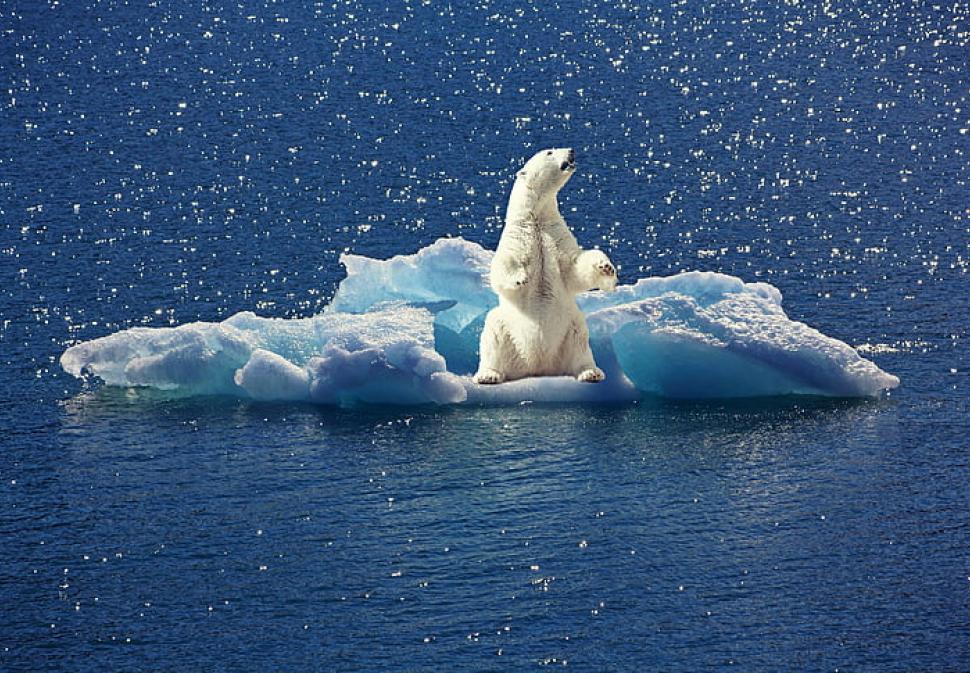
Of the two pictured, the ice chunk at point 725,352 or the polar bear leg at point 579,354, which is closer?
the ice chunk at point 725,352

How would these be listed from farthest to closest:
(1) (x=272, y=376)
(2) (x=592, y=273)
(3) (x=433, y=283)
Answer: (3) (x=433, y=283) < (1) (x=272, y=376) < (2) (x=592, y=273)

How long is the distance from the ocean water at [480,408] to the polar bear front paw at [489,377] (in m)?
0.41

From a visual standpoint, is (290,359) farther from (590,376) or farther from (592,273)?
(592,273)

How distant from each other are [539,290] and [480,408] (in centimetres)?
173

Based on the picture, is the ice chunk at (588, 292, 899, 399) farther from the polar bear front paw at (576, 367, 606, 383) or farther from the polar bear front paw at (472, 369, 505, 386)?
the polar bear front paw at (472, 369, 505, 386)

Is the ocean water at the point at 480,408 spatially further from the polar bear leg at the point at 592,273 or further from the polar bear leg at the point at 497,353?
the polar bear leg at the point at 592,273

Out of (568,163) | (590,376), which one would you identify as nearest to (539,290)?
(590,376)

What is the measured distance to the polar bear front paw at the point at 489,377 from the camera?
26.4 metres

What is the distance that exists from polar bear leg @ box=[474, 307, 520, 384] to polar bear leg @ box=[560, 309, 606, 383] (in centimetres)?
67

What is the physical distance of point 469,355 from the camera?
27.8 metres

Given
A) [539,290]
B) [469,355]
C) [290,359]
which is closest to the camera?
[539,290]

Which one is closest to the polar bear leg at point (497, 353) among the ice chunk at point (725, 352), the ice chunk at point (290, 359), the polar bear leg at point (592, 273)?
the ice chunk at point (290, 359)

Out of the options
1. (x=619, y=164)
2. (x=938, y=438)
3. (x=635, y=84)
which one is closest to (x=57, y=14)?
(x=635, y=84)

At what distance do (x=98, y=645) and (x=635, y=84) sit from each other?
29.6 metres
